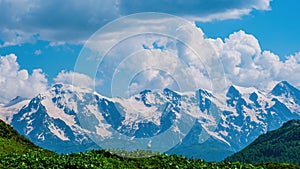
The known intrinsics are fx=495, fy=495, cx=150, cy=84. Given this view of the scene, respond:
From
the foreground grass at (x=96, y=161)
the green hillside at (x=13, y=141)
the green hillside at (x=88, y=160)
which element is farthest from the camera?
the green hillside at (x=13, y=141)

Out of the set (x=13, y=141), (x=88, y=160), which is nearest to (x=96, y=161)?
(x=88, y=160)

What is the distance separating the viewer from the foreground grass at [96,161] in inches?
1953

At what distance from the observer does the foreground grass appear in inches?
1953

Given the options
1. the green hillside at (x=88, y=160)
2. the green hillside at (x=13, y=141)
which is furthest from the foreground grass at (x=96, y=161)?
the green hillside at (x=13, y=141)

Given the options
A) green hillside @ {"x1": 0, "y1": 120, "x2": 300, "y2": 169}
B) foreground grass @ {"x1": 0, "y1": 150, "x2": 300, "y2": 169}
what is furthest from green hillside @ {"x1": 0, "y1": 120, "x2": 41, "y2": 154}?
foreground grass @ {"x1": 0, "y1": 150, "x2": 300, "y2": 169}

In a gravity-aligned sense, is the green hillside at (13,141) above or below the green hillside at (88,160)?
above

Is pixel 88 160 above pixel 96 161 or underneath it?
underneath

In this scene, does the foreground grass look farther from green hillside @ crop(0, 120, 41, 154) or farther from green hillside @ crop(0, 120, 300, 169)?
green hillside @ crop(0, 120, 41, 154)

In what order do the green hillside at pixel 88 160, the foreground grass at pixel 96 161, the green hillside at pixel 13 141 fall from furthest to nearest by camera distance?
1. the green hillside at pixel 13 141
2. the green hillside at pixel 88 160
3. the foreground grass at pixel 96 161

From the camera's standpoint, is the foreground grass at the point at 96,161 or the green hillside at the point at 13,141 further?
the green hillside at the point at 13,141

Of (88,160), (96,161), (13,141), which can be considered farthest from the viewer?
(13,141)

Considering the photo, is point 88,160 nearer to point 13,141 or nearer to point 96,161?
point 96,161

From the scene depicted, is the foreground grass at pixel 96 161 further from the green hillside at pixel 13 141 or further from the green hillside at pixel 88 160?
the green hillside at pixel 13 141

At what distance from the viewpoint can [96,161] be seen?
54.4 metres
